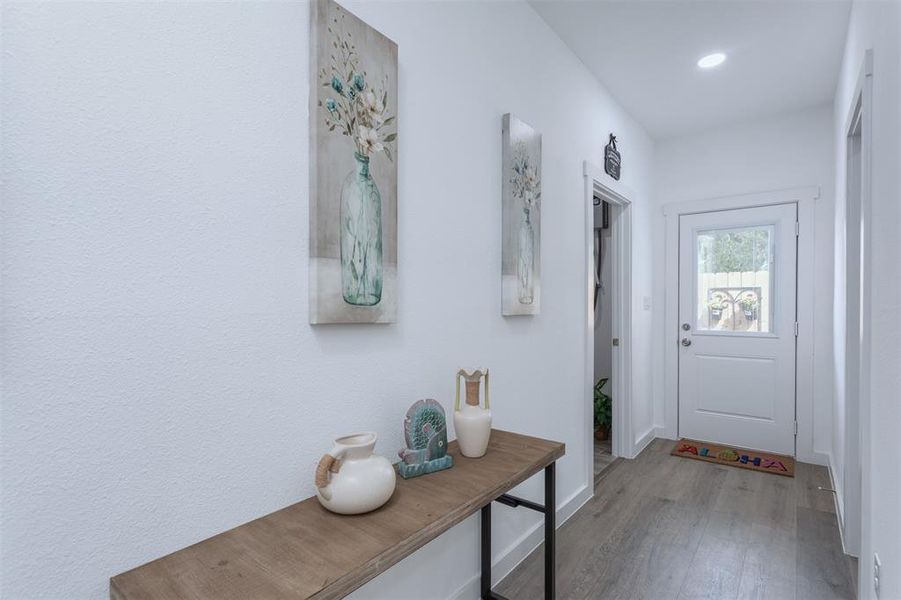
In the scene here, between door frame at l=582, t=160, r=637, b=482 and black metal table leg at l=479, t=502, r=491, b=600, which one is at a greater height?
door frame at l=582, t=160, r=637, b=482

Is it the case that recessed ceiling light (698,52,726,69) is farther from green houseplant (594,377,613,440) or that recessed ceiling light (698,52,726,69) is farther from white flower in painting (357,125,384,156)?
green houseplant (594,377,613,440)

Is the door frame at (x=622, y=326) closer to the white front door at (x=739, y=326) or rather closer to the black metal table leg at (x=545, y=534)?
the white front door at (x=739, y=326)

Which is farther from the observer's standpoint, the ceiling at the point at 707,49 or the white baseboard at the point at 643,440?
the white baseboard at the point at 643,440

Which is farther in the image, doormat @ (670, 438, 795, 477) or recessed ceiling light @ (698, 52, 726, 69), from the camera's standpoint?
doormat @ (670, 438, 795, 477)

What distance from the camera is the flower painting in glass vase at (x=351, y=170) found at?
1.25m

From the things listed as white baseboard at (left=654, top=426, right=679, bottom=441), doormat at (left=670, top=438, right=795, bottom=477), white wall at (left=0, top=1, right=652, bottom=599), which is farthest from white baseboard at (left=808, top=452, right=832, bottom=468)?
white wall at (left=0, top=1, right=652, bottom=599)

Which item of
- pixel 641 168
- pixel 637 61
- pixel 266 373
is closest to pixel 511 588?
pixel 266 373

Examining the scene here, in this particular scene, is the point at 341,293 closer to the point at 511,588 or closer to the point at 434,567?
the point at 434,567

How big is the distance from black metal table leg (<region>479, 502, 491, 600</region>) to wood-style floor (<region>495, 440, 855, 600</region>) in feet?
0.43

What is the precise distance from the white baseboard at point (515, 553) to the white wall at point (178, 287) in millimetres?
150

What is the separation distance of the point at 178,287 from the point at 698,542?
8.59 feet

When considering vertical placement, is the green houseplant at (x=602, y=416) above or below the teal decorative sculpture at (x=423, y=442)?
below

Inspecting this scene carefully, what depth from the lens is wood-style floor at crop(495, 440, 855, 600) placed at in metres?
2.00

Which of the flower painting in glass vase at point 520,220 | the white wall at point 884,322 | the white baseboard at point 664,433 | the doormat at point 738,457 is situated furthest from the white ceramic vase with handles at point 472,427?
the white baseboard at point 664,433
